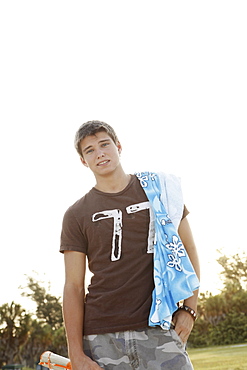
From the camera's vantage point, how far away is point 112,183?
207 cm

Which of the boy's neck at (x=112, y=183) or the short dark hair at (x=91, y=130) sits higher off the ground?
the short dark hair at (x=91, y=130)

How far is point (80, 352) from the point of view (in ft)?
6.24

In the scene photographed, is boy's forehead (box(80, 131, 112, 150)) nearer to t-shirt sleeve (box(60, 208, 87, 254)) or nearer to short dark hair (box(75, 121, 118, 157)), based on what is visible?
short dark hair (box(75, 121, 118, 157))

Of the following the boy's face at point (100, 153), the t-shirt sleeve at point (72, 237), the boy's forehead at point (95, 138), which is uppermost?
the boy's forehead at point (95, 138)

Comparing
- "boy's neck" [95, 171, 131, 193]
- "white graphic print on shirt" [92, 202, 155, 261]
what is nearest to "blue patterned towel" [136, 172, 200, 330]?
"white graphic print on shirt" [92, 202, 155, 261]

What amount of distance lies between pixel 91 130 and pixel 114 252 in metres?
0.48

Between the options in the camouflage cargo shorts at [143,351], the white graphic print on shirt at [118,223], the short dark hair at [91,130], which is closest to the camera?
the camouflage cargo shorts at [143,351]

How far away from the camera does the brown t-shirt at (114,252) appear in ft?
6.23

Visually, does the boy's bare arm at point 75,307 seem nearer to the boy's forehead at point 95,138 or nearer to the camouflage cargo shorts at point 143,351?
the camouflage cargo shorts at point 143,351

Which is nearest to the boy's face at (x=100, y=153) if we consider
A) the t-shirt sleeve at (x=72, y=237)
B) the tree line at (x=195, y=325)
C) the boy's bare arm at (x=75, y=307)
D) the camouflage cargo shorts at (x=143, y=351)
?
the t-shirt sleeve at (x=72, y=237)

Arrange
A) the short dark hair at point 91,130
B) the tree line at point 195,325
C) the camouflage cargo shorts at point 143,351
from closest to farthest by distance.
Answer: the camouflage cargo shorts at point 143,351 → the short dark hair at point 91,130 → the tree line at point 195,325

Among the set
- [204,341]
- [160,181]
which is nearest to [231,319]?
[204,341]

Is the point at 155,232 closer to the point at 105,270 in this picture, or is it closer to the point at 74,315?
the point at 105,270

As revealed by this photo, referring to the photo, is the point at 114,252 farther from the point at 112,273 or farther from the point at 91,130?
the point at 91,130
